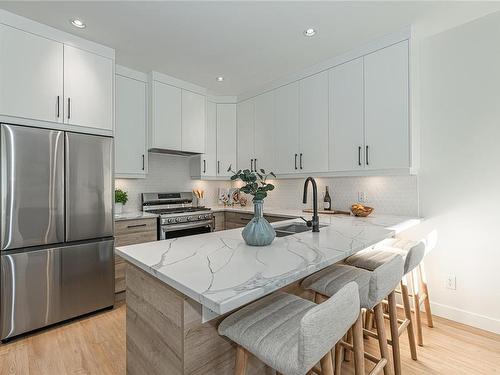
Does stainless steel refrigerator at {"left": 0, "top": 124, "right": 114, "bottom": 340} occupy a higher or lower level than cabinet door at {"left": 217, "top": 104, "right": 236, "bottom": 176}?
lower

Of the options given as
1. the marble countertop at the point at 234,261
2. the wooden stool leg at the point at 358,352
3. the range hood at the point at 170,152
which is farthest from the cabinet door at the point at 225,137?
the wooden stool leg at the point at 358,352

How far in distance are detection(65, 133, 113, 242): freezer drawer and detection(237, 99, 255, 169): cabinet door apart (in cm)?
190

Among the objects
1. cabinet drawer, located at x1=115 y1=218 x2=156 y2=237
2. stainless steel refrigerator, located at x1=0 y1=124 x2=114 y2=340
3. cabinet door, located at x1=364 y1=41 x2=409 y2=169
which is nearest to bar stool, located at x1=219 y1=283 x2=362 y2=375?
cabinet door, located at x1=364 y1=41 x2=409 y2=169

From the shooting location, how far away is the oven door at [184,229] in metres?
3.09

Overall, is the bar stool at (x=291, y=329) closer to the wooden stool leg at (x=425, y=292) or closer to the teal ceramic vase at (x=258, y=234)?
the teal ceramic vase at (x=258, y=234)

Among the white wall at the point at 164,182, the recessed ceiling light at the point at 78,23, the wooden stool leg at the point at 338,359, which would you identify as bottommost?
the wooden stool leg at the point at 338,359

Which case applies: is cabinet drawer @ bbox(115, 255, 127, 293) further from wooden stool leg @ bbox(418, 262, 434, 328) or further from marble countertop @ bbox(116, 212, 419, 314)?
wooden stool leg @ bbox(418, 262, 434, 328)

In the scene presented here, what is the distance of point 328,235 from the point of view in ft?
5.73

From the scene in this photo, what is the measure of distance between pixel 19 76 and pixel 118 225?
157cm

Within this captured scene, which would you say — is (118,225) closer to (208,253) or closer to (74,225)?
(74,225)

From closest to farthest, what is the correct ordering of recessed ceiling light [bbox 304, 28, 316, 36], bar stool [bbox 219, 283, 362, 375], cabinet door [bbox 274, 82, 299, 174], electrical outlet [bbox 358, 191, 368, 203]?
bar stool [bbox 219, 283, 362, 375], recessed ceiling light [bbox 304, 28, 316, 36], electrical outlet [bbox 358, 191, 368, 203], cabinet door [bbox 274, 82, 299, 174]

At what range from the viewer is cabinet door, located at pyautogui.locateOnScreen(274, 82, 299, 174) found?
131 inches

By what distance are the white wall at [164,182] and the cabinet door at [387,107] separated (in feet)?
8.36

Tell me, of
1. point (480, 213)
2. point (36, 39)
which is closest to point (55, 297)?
point (36, 39)
